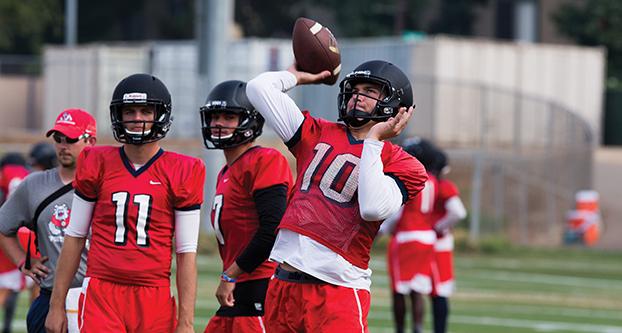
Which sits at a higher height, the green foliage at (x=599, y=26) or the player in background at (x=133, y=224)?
the green foliage at (x=599, y=26)

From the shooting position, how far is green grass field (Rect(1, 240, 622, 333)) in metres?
14.7

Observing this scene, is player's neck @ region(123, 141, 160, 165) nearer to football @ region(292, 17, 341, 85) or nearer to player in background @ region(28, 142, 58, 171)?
football @ region(292, 17, 341, 85)

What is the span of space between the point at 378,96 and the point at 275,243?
889 mm

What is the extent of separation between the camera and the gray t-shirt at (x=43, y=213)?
7.61 metres

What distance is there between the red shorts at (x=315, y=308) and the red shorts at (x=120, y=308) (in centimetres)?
61

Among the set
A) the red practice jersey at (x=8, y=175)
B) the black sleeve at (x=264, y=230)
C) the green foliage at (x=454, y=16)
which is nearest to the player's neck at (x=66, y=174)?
the black sleeve at (x=264, y=230)

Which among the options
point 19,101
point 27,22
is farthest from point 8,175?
point 27,22

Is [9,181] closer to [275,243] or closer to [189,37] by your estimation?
[275,243]

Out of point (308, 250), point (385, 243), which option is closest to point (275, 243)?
point (308, 250)

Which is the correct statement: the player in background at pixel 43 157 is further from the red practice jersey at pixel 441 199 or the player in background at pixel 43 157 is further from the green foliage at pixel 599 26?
the green foliage at pixel 599 26

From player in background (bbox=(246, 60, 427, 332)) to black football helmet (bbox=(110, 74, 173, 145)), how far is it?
55 cm

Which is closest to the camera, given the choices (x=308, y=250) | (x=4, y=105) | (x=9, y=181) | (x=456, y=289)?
(x=308, y=250)

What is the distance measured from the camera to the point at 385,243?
2533 cm

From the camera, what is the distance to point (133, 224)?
6.75 m
